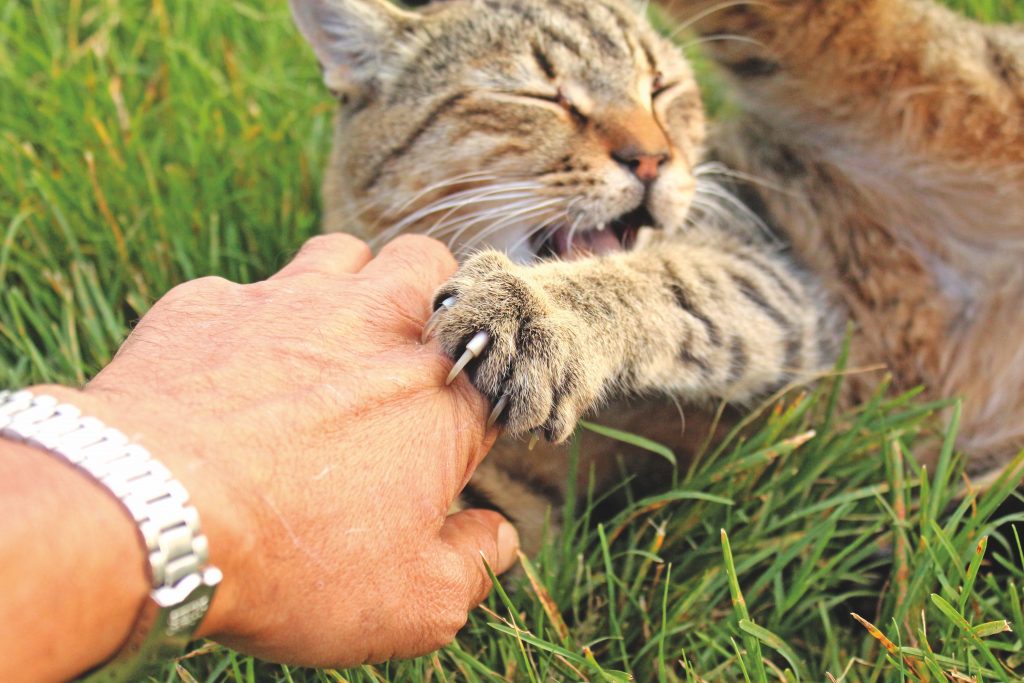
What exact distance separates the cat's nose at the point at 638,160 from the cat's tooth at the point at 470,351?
0.86 metres

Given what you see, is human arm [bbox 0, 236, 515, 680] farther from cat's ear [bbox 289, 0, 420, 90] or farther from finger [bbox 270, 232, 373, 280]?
cat's ear [bbox 289, 0, 420, 90]

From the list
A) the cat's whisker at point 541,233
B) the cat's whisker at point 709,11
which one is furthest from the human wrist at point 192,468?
the cat's whisker at point 709,11

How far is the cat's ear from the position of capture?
2564 mm

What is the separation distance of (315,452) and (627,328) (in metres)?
0.81

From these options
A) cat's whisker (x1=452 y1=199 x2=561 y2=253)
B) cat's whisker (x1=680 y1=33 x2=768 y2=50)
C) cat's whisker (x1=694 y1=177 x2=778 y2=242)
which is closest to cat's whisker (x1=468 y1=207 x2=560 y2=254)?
cat's whisker (x1=452 y1=199 x2=561 y2=253)

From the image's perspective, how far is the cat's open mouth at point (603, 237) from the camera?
7.79ft

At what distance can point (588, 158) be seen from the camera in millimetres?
2287

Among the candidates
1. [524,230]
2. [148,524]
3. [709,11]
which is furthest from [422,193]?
[148,524]

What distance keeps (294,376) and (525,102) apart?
48.6 inches

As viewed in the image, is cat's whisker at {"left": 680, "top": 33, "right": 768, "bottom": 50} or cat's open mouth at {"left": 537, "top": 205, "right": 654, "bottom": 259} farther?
cat's whisker at {"left": 680, "top": 33, "right": 768, "bottom": 50}

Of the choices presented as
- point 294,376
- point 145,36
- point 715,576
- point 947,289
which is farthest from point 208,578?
point 145,36

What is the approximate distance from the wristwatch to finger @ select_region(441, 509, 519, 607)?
483 millimetres

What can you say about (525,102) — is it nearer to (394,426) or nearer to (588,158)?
(588,158)

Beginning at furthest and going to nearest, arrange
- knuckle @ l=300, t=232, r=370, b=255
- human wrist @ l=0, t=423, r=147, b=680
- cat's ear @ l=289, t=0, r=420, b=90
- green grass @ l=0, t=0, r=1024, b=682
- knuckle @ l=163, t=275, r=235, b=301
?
cat's ear @ l=289, t=0, r=420, b=90, knuckle @ l=300, t=232, r=370, b=255, green grass @ l=0, t=0, r=1024, b=682, knuckle @ l=163, t=275, r=235, b=301, human wrist @ l=0, t=423, r=147, b=680
